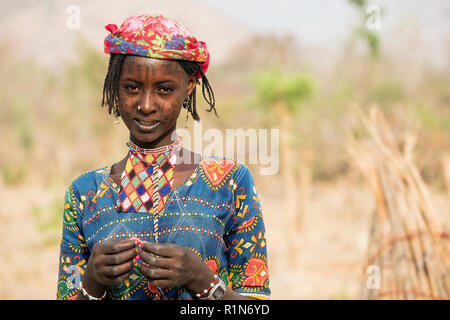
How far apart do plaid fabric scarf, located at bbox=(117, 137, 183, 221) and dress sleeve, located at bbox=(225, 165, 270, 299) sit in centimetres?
20

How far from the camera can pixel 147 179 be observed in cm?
146

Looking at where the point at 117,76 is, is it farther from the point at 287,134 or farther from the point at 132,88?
the point at 287,134

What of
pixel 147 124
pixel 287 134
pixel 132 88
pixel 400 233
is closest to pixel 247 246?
pixel 147 124

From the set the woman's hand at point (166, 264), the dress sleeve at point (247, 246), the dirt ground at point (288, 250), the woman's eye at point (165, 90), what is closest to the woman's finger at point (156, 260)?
the woman's hand at point (166, 264)

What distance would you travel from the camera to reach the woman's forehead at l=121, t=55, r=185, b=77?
4.40 ft

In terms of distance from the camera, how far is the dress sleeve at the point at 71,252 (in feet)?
4.80

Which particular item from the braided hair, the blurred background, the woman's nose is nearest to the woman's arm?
the woman's nose

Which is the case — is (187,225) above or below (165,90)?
below

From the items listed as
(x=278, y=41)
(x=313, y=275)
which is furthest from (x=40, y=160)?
(x=278, y=41)

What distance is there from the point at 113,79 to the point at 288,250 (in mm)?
7091

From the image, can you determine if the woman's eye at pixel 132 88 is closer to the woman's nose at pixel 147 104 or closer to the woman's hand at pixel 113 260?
the woman's nose at pixel 147 104

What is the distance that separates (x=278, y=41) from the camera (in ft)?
113

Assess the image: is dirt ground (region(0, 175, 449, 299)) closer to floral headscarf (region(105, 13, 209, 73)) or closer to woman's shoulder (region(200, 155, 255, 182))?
woman's shoulder (region(200, 155, 255, 182))


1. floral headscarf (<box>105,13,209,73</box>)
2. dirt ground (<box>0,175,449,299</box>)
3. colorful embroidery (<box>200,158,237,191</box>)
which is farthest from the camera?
dirt ground (<box>0,175,449,299</box>)
